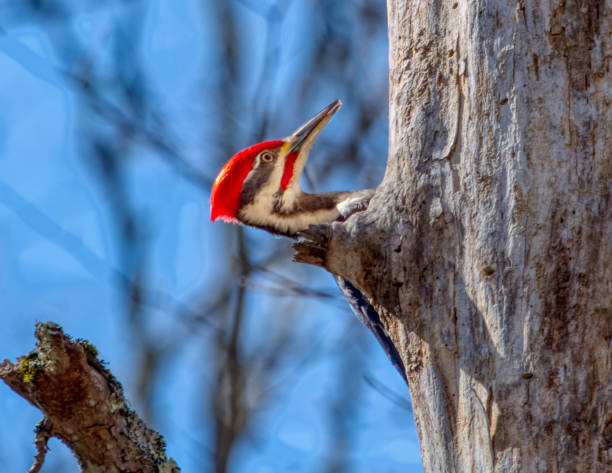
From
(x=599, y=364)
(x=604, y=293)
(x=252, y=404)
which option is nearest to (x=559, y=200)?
(x=604, y=293)

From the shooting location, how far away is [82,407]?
2.07 metres

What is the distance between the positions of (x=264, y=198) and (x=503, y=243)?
1.78 metres

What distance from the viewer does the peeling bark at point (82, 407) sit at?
6.68 feet

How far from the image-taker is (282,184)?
12.2ft

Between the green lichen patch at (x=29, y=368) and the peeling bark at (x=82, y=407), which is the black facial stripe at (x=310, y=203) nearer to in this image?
the peeling bark at (x=82, y=407)

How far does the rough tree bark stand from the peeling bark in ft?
2.22

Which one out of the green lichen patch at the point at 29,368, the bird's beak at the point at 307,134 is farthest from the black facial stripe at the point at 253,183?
the green lichen patch at the point at 29,368

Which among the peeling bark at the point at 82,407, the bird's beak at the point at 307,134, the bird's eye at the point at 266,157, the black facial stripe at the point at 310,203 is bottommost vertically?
the peeling bark at the point at 82,407

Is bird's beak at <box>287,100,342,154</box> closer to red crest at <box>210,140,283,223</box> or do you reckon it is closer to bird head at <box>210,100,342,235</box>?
bird head at <box>210,100,342,235</box>

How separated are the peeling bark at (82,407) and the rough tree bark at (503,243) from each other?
26.7 inches

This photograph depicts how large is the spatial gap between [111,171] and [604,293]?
675 cm

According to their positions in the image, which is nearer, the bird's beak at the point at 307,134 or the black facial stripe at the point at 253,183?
the black facial stripe at the point at 253,183

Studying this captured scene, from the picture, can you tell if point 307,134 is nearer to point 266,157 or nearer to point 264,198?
point 266,157

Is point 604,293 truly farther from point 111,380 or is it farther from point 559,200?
point 111,380
